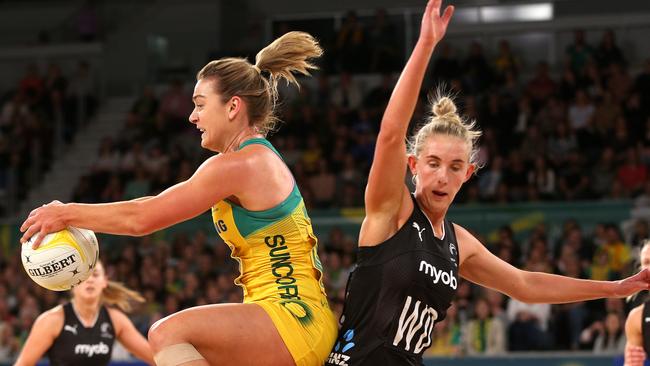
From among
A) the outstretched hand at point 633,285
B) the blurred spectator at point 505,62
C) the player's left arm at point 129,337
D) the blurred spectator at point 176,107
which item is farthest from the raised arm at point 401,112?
the blurred spectator at point 176,107

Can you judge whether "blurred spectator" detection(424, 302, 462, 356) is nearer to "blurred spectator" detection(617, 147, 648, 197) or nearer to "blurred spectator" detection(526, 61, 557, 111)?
Answer: "blurred spectator" detection(617, 147, 648, 197)

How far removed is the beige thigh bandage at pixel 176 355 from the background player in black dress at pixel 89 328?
3.56 meters

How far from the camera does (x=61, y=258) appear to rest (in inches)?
152

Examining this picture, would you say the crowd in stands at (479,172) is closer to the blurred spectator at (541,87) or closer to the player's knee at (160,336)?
the blurred spectator at (541,87)

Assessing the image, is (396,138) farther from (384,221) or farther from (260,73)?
(260,73)

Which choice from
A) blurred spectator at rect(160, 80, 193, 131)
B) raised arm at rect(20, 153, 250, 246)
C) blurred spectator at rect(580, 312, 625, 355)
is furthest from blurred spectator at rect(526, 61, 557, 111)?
raised arm at rect(20, 153, 250, 246)

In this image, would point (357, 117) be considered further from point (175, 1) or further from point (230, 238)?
point (230, 238)

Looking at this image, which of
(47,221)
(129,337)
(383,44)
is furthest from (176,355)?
(383,44)

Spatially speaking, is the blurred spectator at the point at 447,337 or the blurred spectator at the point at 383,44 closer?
the blurred spectator at the point at 447,337

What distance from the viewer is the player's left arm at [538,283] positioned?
4.54 m

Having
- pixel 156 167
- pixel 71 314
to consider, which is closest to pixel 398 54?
pixel 156 167

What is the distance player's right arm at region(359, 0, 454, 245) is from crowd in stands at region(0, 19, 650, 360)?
4691 mm

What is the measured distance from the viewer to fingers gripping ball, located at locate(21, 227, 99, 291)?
3840 millimetres

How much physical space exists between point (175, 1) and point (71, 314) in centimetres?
1137
